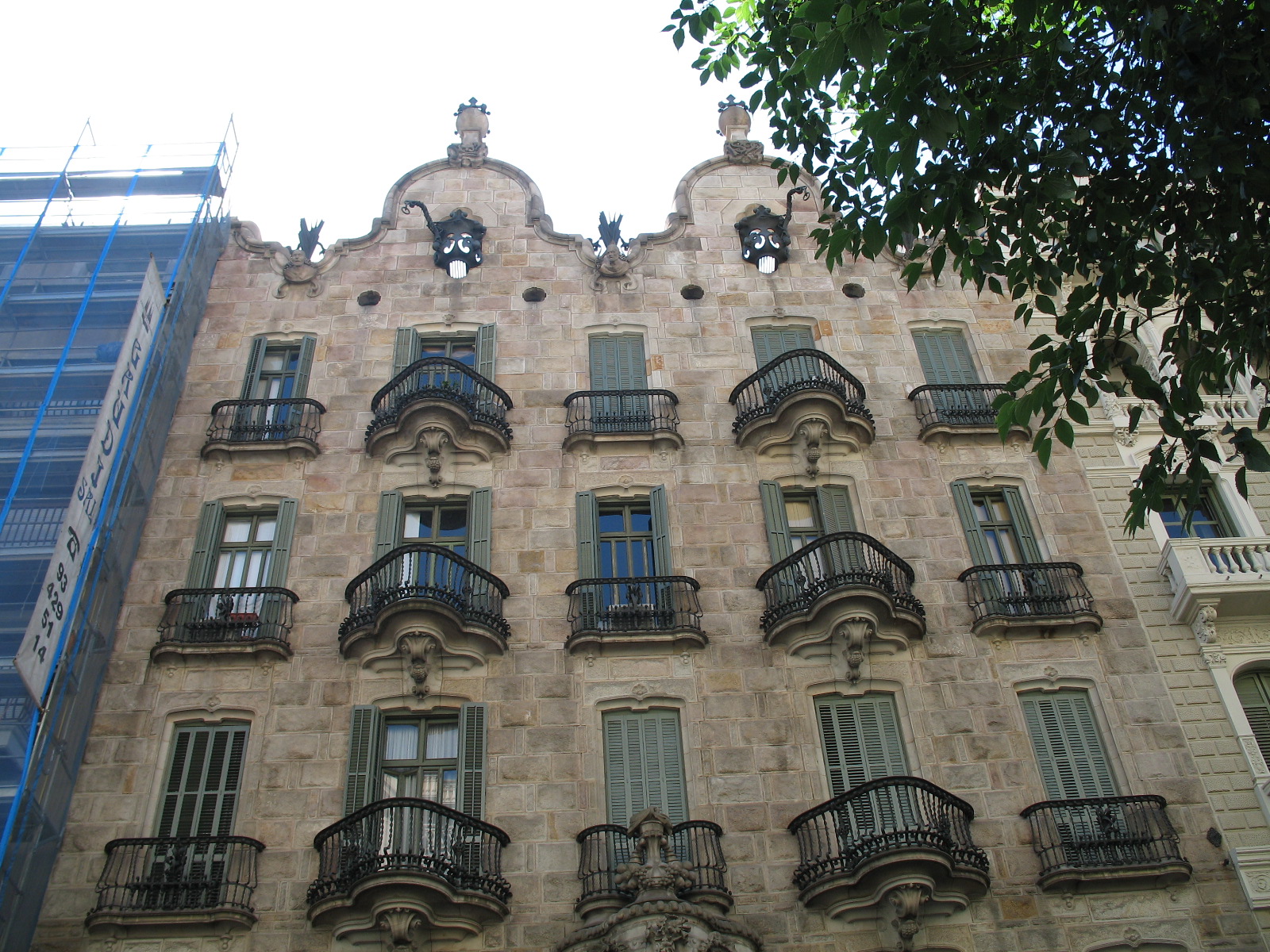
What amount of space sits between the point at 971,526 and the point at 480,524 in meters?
8.97

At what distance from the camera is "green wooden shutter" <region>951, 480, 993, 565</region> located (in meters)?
21.3

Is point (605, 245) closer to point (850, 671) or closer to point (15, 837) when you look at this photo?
point (850, 671)

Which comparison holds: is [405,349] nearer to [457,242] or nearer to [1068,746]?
[457,242]

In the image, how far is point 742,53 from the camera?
778 inches

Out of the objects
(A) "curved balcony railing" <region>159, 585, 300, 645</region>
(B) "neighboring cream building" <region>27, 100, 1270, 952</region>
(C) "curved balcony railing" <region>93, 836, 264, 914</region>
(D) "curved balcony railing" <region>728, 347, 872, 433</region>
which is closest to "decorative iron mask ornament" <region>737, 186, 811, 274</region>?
(B) "neighboring cream building" <region>27, 100, 1270, 952</region>

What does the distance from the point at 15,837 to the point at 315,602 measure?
5.70m

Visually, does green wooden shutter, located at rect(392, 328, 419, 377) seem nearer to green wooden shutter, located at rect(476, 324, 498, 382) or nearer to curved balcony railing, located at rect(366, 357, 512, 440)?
curved balcony railing, located at rect(366, 357, 512, 440)

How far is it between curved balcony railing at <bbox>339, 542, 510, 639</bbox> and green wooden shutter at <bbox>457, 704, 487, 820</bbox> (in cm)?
144

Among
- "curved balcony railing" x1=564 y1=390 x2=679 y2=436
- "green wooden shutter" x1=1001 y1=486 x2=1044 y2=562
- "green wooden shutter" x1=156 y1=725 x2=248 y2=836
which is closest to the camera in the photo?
"green wooden shutter" x1=156 y1=725 x2=248 y2=836

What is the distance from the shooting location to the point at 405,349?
24453 millimetres

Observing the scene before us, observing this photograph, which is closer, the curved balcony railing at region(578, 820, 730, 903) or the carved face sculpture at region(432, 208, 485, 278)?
the curved balcony railing at region(578, 820, 730, 903)

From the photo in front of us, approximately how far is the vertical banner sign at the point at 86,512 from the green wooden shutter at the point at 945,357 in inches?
607

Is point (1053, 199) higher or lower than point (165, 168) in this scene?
lower

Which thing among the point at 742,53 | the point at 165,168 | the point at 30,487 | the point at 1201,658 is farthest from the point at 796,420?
the point at 165,168
